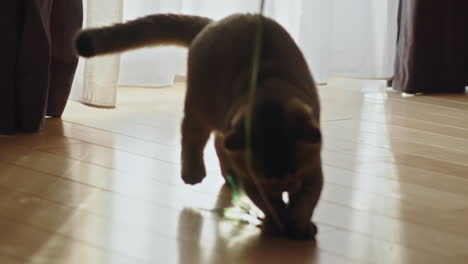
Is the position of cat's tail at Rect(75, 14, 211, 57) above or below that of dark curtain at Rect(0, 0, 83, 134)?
above

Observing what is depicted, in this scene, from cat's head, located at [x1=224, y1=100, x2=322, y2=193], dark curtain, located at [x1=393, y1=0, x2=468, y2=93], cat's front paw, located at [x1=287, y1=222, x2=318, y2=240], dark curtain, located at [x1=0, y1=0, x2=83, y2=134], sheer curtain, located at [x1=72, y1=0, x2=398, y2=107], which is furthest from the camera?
dark curtain, located at [x1=393, y1=0, x2=468, y2=93]

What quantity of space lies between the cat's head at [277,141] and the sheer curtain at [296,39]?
4.33ft

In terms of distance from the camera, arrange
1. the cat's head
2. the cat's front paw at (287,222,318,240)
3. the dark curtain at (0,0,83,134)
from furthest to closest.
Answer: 1. the dark curtain at (0,0,83,134)
2. the cat's front paw at (287,222,318,240)
3. the cat's head

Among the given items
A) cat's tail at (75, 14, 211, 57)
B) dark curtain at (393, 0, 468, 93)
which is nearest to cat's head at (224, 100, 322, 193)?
cat's tail at (75, 14, 211, 57)

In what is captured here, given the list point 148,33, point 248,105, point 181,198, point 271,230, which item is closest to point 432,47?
point 148,33

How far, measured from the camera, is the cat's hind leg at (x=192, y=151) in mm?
1819

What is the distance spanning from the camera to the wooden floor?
144 centimetres

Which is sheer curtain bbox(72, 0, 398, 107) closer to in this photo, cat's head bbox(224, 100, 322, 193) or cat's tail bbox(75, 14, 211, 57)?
cat's tail bbox(75, 14, 211, 57)

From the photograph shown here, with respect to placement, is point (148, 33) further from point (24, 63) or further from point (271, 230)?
point (271, 230)

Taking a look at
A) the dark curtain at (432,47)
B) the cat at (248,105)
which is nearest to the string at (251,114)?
the cat at (248,105)

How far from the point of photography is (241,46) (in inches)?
65.2

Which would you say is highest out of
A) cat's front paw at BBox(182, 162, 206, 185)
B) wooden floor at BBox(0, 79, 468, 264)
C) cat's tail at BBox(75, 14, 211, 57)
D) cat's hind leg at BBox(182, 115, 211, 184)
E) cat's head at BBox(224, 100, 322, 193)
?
cat's tail at BBox(75, 14, 211, 57)

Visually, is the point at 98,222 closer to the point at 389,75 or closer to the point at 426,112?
the point at 426,112

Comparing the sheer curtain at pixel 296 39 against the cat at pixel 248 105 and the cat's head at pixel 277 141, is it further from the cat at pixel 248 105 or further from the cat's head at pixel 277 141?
the cat's head at pixel 277 141
